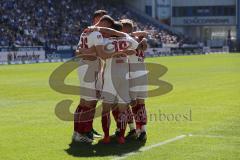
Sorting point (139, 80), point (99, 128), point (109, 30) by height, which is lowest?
point (99, 128)

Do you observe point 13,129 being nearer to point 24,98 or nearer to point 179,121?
point 179,121

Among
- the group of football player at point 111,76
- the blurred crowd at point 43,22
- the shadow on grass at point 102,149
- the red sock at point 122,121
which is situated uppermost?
the blurred crowd at point 43,22

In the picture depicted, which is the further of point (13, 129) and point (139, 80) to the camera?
point (13, 129)

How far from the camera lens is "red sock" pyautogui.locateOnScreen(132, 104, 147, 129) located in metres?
10.6

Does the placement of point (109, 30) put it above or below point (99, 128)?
above

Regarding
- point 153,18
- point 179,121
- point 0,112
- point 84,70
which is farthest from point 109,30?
point 153,18

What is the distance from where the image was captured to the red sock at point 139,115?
34.8ft

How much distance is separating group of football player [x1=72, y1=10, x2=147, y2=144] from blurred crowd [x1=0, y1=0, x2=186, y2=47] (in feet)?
134

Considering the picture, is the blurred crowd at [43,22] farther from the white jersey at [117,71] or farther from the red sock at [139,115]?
the white jersey at [117,71]

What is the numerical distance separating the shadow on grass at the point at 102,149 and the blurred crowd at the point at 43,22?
136 ft

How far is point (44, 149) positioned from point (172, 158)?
7.31ft

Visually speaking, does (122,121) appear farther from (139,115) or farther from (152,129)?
(152,129)

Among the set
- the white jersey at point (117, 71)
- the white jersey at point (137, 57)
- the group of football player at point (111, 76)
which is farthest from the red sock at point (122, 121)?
the white jersey at point (137, 57)

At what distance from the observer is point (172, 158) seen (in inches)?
→ 347
